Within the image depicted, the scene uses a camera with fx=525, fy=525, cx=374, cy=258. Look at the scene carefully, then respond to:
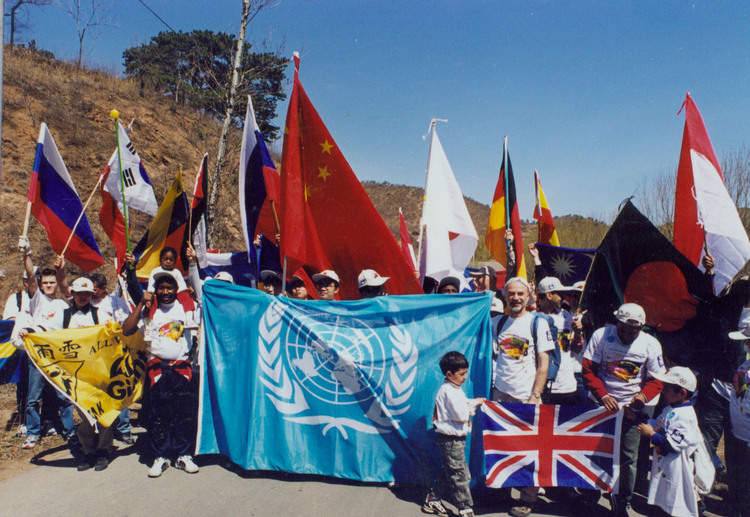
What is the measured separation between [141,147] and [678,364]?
709 inches

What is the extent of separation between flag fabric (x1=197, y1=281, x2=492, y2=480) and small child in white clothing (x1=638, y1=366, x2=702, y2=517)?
4.28 feet

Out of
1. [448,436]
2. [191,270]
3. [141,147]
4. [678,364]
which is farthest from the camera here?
[141,147]

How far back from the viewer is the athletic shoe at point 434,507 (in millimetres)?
3994

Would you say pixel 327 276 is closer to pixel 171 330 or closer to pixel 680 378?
pixel 171 330

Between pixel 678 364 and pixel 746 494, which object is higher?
pixel 678 364

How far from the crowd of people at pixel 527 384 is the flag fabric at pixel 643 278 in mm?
216

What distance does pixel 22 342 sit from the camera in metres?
5.11

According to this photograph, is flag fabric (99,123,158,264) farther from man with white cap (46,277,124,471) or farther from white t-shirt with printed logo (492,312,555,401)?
white t-shirt with printed logo (492,312,555,401)

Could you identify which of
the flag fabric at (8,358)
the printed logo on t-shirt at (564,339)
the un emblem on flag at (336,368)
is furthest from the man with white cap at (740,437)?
the flag fabric at (8,358)

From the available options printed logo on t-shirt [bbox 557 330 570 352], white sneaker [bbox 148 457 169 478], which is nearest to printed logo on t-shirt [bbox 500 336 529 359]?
printed logo on t-shirt [bbox 557 330 570 352]

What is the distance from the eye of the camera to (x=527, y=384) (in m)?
4.27

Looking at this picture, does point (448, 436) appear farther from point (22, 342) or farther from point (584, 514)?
point (22, 342)

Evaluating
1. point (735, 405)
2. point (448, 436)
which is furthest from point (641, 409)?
point (448, 436)

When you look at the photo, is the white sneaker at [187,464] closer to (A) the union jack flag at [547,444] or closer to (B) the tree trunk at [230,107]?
(A) the union jack flag at [547,444]
